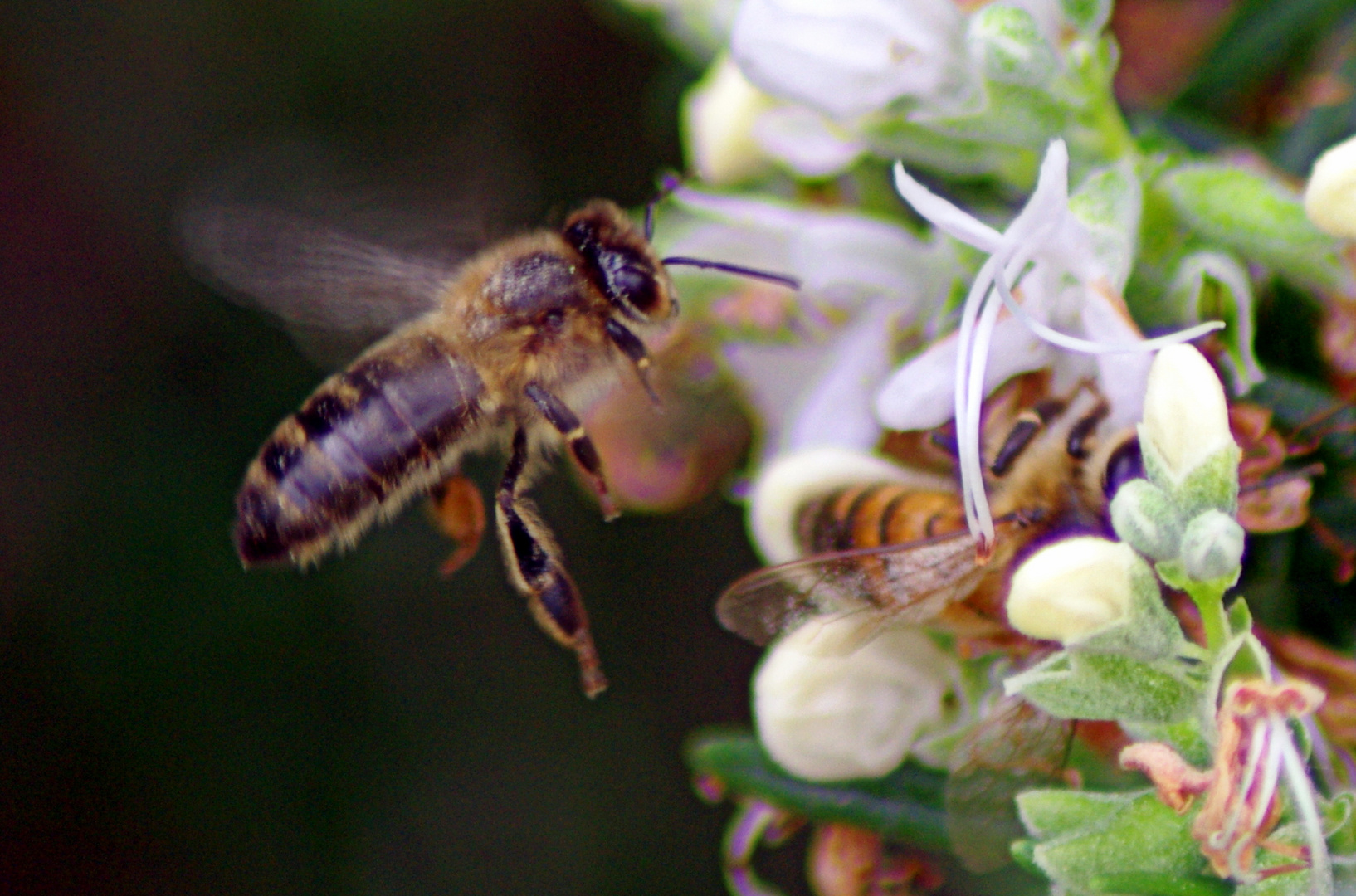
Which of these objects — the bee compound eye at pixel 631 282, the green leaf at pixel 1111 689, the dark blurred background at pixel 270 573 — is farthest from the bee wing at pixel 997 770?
the dark blurred background at pixel 270 573

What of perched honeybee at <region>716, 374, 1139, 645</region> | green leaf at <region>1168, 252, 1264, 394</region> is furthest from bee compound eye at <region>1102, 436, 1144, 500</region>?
green leaf at <region>1168, 252, 1264, 394</region>

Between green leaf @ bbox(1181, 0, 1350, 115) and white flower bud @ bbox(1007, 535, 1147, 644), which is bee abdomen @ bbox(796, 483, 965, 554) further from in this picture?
green leaf @ bbox(1181, 0, 1350, 115)

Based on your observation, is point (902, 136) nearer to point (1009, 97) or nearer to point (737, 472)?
point (1009, 97)

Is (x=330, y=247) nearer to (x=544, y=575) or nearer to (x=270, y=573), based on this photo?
(x=544, y=575)

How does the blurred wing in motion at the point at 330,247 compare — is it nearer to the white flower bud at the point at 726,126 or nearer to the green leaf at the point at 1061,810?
the white flower bud at the point at 726,126

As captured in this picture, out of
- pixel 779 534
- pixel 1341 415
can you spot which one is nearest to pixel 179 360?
pixel 779 534

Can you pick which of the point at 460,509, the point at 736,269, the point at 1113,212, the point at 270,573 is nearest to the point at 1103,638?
the point at 1113,212
